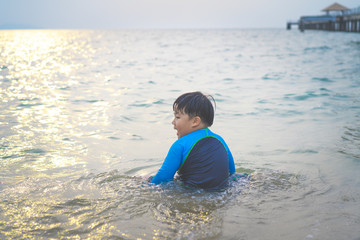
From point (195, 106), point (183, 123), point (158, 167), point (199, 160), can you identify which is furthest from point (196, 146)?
point (158, 167)

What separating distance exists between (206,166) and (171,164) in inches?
12.2

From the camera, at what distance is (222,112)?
7.27 m

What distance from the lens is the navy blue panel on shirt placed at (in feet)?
9.89

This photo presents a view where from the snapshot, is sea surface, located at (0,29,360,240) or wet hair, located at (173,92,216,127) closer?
sea surface, located at (0,29,360,240)

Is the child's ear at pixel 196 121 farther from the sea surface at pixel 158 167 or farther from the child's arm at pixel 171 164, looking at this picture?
the sea surface at pixel 158 167

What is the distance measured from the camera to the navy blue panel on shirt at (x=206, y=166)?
9.89ft

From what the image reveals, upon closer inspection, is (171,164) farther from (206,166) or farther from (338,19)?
(338,19)

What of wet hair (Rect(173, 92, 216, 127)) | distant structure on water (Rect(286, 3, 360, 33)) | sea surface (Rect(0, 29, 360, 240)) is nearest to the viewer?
sea surface (Rect(0, 29, 360, 240))

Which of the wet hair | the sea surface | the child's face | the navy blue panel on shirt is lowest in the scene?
the sea surface

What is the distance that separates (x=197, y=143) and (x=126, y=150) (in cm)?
208

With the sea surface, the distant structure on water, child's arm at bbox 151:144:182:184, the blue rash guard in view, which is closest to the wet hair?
the blue rash guard

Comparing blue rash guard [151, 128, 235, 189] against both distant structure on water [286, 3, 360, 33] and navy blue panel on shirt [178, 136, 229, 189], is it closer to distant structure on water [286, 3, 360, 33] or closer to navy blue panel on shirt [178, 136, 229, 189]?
navy blue panel on shirt [178, 136, 229, 189]

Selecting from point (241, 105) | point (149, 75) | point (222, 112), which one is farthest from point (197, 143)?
point (149, 75)

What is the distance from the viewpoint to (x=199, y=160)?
303 cm
